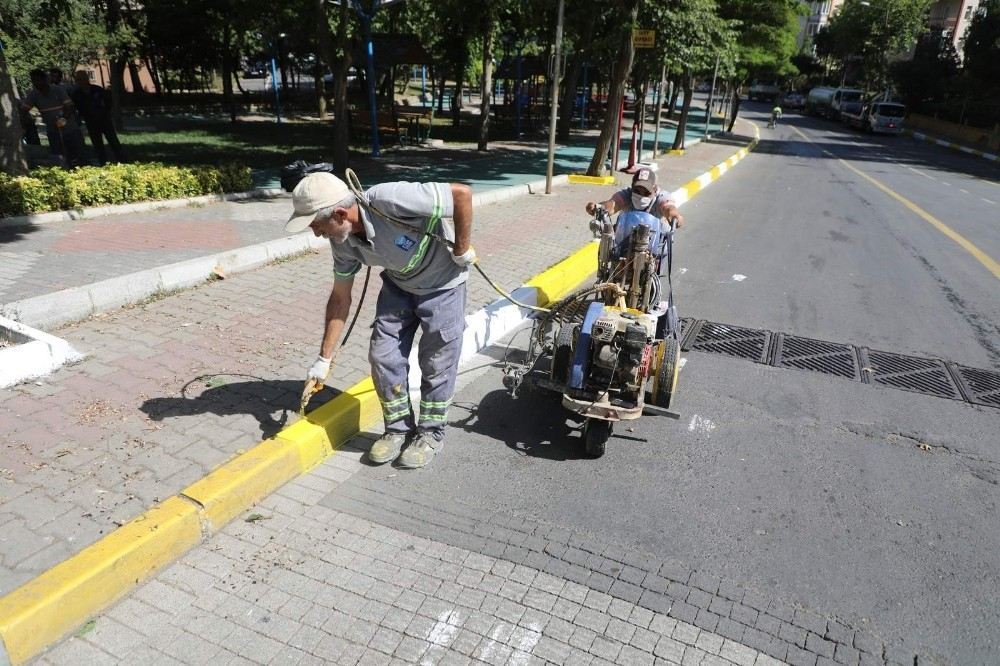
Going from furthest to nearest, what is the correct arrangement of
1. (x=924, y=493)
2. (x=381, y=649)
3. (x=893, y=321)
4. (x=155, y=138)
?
(x=155, y=138)
(x=893, y=321)
(x=924, y=493)
(x=381, y=649)

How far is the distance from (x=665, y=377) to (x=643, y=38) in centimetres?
1005

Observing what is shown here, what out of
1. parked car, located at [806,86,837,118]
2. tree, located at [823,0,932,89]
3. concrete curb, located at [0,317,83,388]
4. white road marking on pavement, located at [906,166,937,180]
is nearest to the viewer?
concrete curb, located at [0,317,83,388]

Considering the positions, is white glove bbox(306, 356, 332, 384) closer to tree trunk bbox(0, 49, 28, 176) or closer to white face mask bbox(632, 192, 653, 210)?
white face mask bbox(632, 192, 653, 210)

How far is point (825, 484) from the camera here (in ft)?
12.0

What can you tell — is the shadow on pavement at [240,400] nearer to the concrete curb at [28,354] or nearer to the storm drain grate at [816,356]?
the concrete curb at [28,354]

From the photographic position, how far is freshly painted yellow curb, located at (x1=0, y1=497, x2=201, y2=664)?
235cm

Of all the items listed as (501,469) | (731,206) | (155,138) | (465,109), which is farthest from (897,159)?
(501,469)

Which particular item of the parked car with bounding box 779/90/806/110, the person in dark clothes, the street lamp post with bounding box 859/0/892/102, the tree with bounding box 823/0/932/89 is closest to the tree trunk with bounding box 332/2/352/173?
the person in dark clothes

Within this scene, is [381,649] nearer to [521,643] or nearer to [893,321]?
[521,643]

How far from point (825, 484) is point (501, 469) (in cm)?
180

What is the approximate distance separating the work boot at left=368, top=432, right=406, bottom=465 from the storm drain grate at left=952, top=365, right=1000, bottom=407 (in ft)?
13.4

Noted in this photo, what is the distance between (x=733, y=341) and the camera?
18.8ft

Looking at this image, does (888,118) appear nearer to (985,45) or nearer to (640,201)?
(985,45)

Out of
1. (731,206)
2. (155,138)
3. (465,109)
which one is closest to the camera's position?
(731,206)
